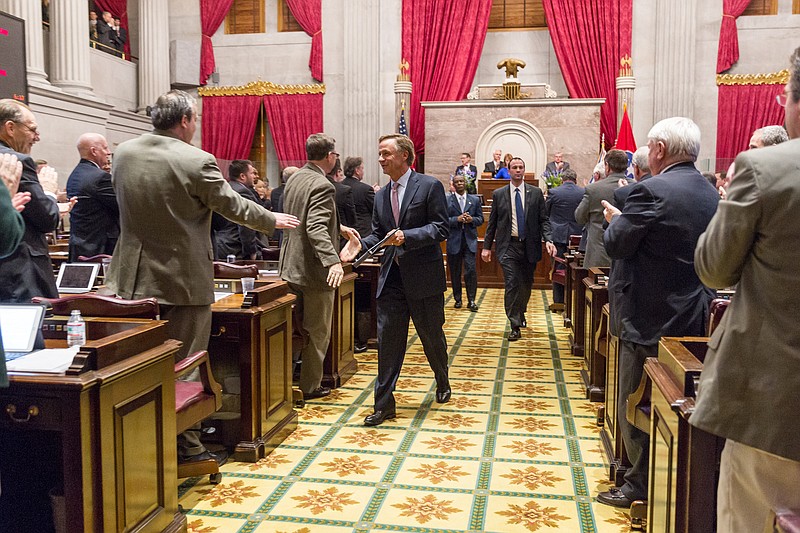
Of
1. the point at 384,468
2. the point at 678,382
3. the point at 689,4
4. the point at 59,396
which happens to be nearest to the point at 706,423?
the point at 678,382

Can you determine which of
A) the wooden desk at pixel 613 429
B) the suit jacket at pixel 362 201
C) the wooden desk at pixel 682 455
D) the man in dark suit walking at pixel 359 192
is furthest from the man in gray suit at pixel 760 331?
the suit jacket at pixel 362 201

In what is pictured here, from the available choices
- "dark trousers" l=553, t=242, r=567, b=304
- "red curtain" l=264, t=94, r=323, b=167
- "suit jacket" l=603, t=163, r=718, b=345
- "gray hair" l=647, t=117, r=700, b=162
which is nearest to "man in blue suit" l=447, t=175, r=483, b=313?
"dark trousers" l=553, t=242, r=567, b=304

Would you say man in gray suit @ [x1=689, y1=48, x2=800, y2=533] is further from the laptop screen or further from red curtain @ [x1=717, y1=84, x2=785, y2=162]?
red curtain @ [x1=717, y1=84, x2=785, y2=162]

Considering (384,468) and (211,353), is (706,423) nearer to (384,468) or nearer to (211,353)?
(384,468)

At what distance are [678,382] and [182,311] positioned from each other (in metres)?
2.09

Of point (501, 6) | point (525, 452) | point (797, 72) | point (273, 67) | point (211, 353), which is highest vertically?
point (501, 6)

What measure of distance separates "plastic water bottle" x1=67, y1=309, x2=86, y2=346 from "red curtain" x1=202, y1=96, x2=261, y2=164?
12.4 m

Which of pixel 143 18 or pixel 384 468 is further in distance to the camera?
pixel 143 18

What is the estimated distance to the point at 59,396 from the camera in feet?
6.93

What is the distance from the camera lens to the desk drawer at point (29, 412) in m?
2.13

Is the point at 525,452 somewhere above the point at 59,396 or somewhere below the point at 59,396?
below

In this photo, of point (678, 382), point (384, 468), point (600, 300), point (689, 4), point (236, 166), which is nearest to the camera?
point (678, 382)

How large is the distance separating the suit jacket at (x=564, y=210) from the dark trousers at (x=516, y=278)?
3.90 ft

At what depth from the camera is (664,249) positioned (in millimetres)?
2777
